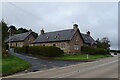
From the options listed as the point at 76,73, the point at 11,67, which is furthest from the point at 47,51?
the point at 76,73

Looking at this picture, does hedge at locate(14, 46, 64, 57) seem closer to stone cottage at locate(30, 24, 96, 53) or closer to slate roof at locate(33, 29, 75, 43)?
stone cottage at locate(30, 24, 96, 53)

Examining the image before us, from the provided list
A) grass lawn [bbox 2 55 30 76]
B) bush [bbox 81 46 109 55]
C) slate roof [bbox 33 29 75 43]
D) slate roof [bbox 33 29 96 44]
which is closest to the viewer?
grass lawn [bbox 2 55 30 76]

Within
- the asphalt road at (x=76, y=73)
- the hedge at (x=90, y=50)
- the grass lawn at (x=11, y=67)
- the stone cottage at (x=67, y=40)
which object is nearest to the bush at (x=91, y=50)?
the hedge at (x=90, y=50)

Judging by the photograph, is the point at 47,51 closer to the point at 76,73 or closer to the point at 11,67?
the point at 11,67

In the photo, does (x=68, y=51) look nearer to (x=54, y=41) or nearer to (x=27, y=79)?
(x=54, y=41)

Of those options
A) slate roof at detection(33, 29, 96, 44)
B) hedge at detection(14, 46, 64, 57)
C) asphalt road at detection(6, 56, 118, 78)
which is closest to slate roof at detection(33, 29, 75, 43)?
slate roof at detection(33, 29, 96, 44)

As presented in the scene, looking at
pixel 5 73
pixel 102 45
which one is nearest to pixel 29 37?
pixel 102 45

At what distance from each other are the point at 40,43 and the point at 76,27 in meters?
13.0

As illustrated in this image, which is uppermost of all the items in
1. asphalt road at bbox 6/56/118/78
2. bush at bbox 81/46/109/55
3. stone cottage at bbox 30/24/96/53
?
stone cottage at bbox 30/24/96/53

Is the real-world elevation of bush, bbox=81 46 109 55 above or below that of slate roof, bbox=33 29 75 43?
below

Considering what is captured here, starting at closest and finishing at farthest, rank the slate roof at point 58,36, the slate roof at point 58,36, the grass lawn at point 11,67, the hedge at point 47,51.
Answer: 1. the grass lawn at point 11,67
2. the hedge at point 47,51
3. the slate roof at point 58,36
4. the slate roof at point 58,36

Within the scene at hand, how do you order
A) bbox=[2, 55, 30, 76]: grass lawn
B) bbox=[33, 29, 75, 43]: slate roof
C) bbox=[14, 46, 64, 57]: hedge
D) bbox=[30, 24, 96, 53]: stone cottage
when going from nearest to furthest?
bbox=[2, 55, 30, 76]: grass lawn
bbox=[14, 46, 64, 57]: hedge
bbox=[30, 24, 96, 53]: stone cottage
bbox=[33, 29, 75, 43]: slate roof

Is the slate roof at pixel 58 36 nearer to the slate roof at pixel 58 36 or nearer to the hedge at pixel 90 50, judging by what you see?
the slate roof at pixel 58 36

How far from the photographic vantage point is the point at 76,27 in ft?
145
